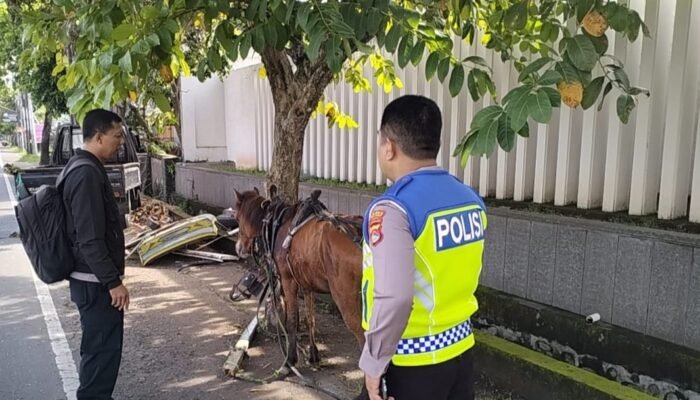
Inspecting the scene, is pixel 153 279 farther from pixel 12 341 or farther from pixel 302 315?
pixel 302 315

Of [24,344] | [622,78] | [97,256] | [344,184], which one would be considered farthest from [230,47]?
[344,184]

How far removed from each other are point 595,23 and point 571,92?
408 millimetres

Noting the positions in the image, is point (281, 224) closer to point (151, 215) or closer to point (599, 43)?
point (599, 43)

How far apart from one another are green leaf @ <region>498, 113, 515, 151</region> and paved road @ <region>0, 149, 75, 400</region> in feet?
12.4

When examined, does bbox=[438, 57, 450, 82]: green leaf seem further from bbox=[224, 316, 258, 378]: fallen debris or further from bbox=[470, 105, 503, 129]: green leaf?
bbox=[224, 316, 258, 378]: fallen debris

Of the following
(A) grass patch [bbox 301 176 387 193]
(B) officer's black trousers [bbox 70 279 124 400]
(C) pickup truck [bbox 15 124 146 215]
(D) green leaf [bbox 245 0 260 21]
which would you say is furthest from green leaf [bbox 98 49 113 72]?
(C) pickup truck [bbox 15 124 146 215]

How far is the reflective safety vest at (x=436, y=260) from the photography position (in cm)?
175

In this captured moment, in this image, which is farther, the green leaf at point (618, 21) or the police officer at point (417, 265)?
the green leaf at point (618, 21)

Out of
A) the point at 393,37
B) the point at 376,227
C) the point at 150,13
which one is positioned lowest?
the point at 376,227

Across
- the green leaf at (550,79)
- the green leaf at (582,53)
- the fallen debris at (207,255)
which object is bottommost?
the fallen debris at (207,255)

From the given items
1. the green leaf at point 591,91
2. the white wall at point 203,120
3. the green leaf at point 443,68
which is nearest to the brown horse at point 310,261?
the green leaf at point 443,68

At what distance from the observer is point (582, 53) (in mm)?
1988

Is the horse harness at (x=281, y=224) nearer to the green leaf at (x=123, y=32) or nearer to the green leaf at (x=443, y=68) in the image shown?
the green leaf at (x=443, y=68)

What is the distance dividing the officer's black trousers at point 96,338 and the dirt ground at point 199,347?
618 mm
